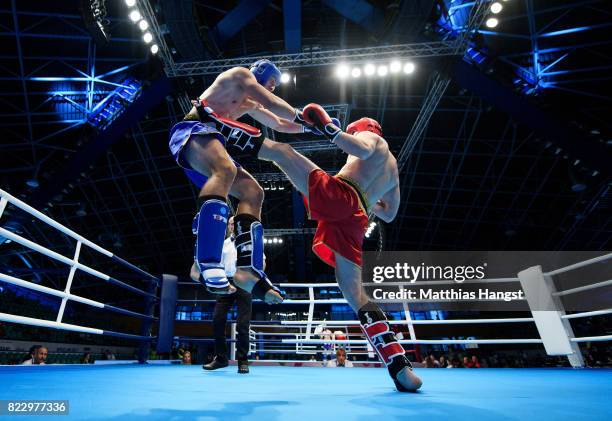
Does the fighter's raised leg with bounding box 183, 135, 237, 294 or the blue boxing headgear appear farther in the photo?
the blue boxing headgear

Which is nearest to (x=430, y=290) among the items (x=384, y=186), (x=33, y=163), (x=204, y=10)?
(x=204, y=10)

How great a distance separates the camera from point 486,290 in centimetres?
2219

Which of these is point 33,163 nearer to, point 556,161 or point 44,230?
point 44,230

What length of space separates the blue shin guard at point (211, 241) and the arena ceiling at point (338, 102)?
7871mm

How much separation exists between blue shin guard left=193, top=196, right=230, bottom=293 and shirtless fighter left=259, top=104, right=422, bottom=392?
0.39 meters

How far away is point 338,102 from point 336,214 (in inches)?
365

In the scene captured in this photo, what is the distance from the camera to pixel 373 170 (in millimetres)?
2168

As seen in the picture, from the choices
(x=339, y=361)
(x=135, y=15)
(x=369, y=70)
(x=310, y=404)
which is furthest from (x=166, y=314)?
(x=369, y=70)

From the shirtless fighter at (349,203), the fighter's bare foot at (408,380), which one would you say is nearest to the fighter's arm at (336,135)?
the shirtless fighter at (349,203)

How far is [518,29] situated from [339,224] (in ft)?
37.4

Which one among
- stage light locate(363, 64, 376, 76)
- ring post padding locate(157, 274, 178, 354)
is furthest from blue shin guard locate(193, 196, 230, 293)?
stage light locate(363, 64, 376, 76)

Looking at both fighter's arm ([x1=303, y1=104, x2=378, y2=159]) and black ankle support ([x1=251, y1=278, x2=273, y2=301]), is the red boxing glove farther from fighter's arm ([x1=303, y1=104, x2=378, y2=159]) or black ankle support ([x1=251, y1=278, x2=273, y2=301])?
black ankle support ([x1=251, y1=278, x2=273, y2=301])

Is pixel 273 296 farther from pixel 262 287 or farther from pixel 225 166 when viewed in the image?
pixel 225 166

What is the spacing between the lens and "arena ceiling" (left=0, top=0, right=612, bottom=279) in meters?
9.91
